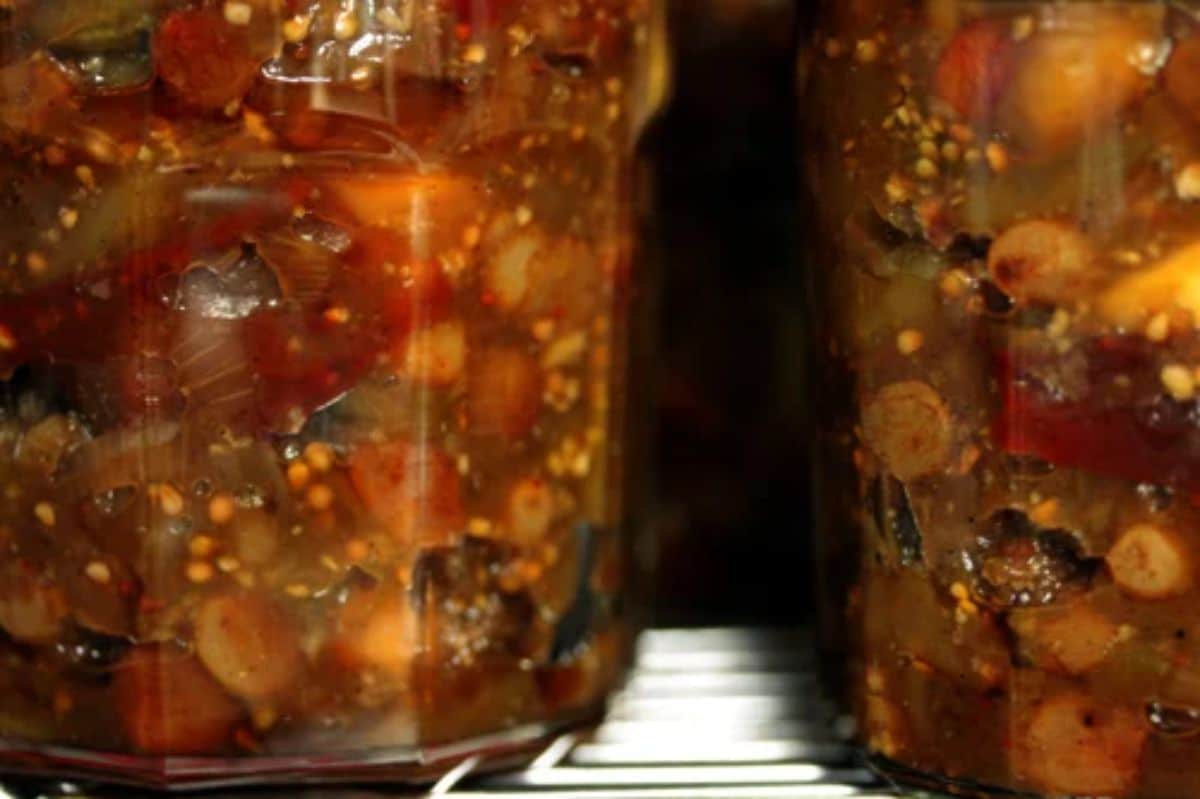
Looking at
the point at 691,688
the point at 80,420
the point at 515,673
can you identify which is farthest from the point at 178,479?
the point at 691,688

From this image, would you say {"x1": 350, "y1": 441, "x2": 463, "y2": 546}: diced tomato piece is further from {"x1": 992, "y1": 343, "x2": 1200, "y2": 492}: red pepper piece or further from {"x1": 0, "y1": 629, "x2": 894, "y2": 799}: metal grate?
{"x1": 992, "y1": 343, "x2": 1200, "y2": 492}: red pepper piece

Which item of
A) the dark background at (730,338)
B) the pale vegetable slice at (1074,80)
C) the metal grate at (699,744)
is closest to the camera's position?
the pale vegetable slice at (1074,80)

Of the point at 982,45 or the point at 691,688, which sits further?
the point at 691,688

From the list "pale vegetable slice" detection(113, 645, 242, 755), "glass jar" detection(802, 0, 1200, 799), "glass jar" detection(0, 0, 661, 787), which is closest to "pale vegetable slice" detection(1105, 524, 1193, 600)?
"glass jar" detection(802, 0, 1200, 799)

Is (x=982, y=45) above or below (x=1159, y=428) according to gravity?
above

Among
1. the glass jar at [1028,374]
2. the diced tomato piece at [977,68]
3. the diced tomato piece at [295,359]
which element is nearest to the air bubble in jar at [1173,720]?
the glass jar at [1028,374]

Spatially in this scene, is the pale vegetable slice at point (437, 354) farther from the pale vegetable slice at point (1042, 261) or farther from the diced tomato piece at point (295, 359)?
the pale vegetable slice at point (1042, 261)

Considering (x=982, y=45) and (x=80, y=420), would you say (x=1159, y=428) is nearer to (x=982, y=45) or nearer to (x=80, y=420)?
(x=982, y=45)
